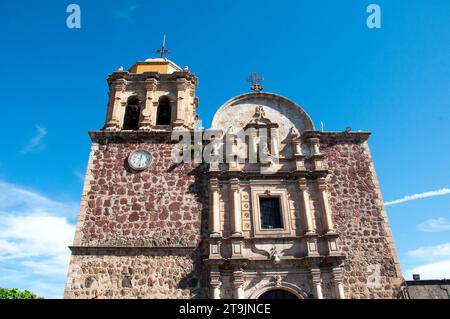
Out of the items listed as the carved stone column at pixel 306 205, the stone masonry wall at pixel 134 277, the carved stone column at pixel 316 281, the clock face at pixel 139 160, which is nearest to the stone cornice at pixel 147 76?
the clock face at pixel 139 160

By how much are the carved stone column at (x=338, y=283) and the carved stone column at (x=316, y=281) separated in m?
0.50

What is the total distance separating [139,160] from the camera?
1340cm

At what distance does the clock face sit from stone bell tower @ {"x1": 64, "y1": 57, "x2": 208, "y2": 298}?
4 cm

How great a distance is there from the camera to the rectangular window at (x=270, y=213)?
12.4m

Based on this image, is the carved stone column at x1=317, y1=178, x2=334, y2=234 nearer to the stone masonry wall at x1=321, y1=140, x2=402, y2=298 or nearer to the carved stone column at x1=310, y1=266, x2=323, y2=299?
the stone masonry wall at x1=321, y1=140, x2=402, y2=298

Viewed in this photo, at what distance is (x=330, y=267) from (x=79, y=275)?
8.45 m

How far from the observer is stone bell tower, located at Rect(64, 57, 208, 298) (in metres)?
11.2

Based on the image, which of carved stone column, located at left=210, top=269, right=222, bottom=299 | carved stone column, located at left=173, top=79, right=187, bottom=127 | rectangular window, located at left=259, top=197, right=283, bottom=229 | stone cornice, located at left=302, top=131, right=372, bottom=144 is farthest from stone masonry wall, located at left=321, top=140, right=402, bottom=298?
carved stone column, located at left=173, top=79, right=187, bottom=127

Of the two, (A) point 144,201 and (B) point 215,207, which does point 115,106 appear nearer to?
(A) point 144,201

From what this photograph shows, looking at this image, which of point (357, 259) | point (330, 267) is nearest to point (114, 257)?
point (330, 267)

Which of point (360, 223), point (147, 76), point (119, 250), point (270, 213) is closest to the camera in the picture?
point (119, 250)

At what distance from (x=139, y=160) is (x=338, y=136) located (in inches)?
326

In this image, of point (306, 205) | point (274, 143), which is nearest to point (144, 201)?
point (274, 143)

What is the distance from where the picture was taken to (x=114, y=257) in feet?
37.9
